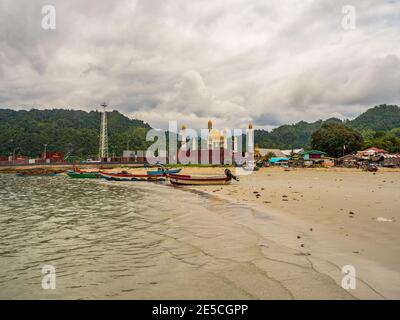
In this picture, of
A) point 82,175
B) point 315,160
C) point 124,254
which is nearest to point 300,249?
point 124,254

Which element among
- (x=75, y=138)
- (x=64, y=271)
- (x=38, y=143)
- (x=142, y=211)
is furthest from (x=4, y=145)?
(x=64, y=271)

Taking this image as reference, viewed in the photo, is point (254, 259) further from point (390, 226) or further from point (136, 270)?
point (390, 226)

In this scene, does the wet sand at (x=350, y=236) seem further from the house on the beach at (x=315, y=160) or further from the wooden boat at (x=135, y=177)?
the house on the beach at (x=315, y=160)

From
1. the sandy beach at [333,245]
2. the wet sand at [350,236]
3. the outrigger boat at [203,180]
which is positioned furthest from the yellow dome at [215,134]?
the sandy beach at [333,245]

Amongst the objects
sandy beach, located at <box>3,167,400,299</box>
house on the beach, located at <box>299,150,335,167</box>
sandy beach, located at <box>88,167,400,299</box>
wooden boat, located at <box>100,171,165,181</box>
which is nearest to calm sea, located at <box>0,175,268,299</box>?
sandy beach, located at <box>3,167,400,299</box>

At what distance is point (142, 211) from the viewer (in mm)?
17906

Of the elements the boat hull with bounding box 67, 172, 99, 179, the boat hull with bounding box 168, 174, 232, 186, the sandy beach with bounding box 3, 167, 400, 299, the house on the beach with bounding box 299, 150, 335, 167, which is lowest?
the boat hull with bounding box 67, 172, 99, 179

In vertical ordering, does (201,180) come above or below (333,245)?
below

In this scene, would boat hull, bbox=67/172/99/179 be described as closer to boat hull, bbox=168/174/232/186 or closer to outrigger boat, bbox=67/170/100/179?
Answer: outrigger boat, bbox=67/170/100/179

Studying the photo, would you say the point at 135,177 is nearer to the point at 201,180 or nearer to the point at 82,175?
the point at 82,175
